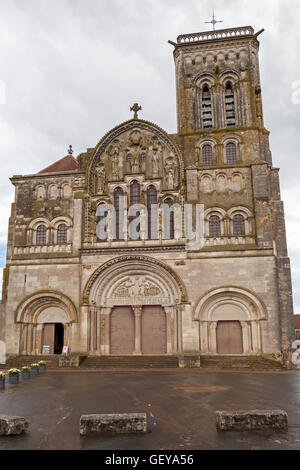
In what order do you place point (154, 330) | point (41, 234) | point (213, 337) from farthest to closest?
point (41, 234) < point (154, 330) < point (213, 337)

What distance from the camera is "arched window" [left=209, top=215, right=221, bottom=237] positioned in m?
27.7

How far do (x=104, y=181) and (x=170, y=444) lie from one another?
23893 mm

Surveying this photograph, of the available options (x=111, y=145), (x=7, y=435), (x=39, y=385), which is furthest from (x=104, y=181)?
(x=7, y=435)

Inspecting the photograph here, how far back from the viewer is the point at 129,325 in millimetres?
27672

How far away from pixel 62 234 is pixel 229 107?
16.6 meters

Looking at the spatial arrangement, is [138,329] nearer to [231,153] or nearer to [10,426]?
[231,153]

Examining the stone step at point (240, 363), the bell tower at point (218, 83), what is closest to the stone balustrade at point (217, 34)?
the bell tower at point (218, 83)

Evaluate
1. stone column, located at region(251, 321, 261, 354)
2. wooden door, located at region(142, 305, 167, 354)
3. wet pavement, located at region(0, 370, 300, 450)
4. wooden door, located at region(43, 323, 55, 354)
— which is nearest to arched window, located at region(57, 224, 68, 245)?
wooden door, located at region(43, 323, 55, 354)

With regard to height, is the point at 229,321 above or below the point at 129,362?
above

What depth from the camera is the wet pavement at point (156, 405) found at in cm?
786

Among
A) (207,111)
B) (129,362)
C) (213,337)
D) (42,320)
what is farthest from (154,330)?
(207,111)

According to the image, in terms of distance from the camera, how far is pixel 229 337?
2616cm

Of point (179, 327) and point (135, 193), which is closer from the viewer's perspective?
point (179, 327)

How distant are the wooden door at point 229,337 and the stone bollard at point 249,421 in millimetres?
17810
